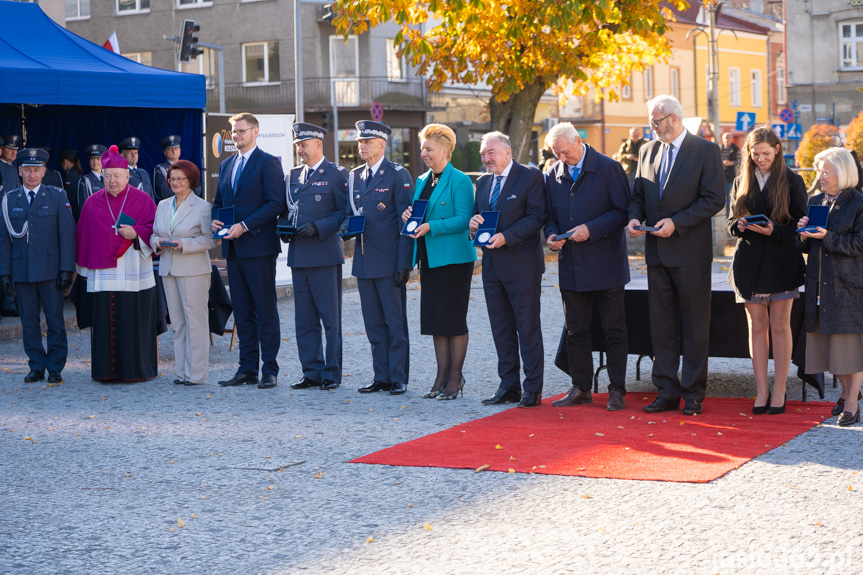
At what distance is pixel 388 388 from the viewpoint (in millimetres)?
9195

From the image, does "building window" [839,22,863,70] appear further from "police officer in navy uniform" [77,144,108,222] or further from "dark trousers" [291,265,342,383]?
"dark trousers" [291,265,342,383]

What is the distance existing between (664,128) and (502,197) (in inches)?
50.9

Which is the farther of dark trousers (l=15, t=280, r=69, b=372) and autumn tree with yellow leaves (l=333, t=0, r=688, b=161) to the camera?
autumn tree with yellow leaves (l=333, t=0, r=688, b=161)

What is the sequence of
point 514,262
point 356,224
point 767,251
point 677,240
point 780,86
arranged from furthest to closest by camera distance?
point 780,86 → point 356,224 → point 514,262 → point 677,240 → point 767,251

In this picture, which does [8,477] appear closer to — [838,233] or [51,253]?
[51,253]

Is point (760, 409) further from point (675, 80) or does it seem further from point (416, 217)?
point (675, 80)

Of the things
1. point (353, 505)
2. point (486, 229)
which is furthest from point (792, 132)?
point (353, 505)

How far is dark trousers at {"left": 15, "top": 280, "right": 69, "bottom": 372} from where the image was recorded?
1000 cm

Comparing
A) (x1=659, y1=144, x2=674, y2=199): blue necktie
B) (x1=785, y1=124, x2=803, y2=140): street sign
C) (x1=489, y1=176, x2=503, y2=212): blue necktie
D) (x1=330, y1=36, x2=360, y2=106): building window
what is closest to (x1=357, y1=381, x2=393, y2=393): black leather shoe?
(x1=489, y1=176, x2=503, y2=212): blue necktie

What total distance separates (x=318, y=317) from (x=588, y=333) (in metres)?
2.33

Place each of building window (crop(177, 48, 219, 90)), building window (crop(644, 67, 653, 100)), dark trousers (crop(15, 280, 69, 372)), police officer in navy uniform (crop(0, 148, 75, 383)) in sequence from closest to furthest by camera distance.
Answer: police officer in navy uniform (crop(0, 148, 75, 383)) < dark trousers (crop(15, 280, 69, 372)) < building window (crop(177, 48, 219, 90)) < building window (crop(644, 67, 653, 100))

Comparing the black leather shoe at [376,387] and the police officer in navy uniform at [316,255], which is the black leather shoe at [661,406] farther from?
the police officer in navy uniform at [316,255]

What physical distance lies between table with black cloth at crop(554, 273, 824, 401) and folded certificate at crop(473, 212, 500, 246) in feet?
3.13

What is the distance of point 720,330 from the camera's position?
8484mm
